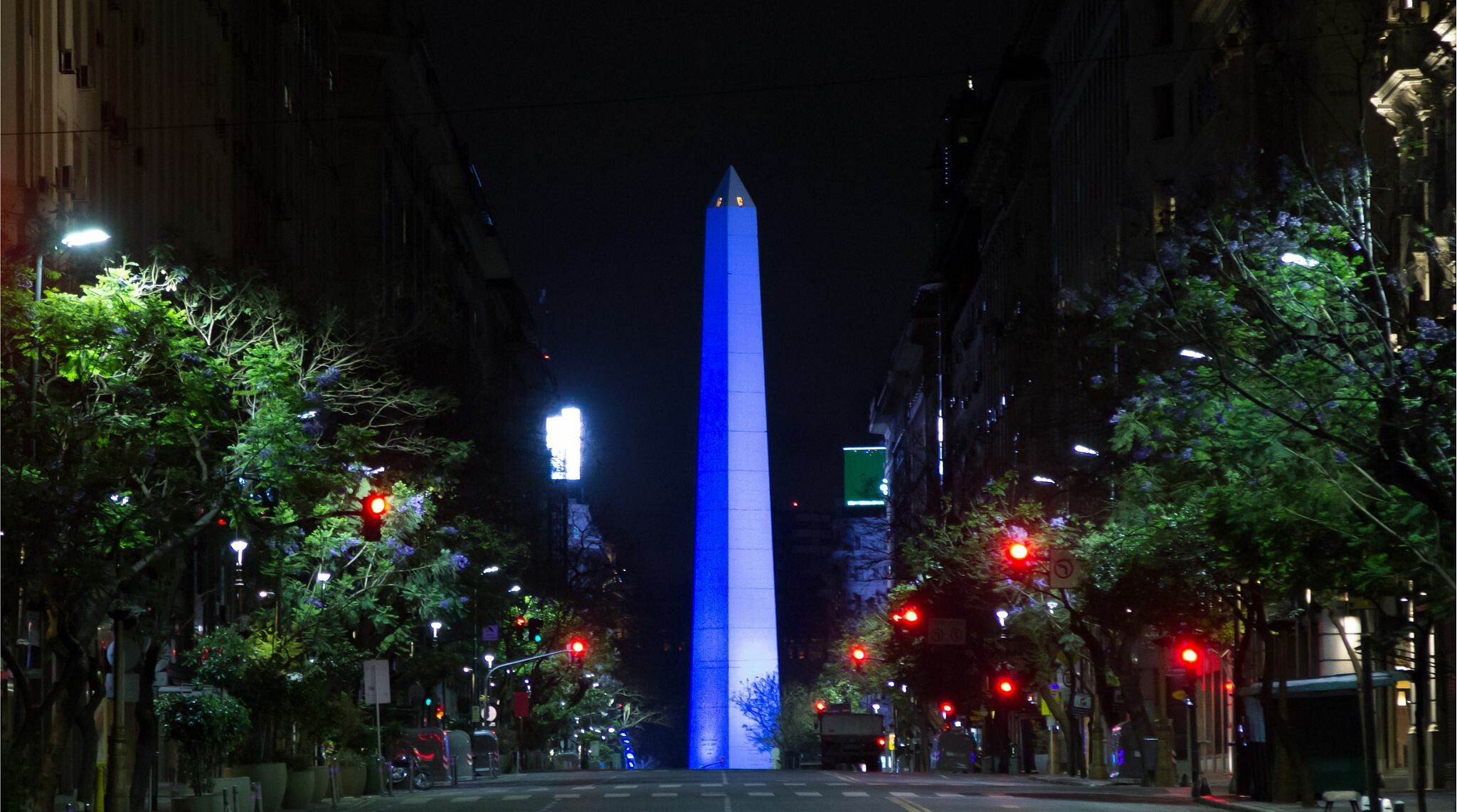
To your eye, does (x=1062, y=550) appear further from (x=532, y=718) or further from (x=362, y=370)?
(x=532, y=718)

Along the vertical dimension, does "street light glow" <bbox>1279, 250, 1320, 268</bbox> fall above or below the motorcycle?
above

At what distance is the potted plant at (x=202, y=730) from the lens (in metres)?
32.5

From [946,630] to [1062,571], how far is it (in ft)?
83.9

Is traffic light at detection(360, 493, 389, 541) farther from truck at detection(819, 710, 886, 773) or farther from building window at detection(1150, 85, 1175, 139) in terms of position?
truck at detection(819, 710, 886, 773)

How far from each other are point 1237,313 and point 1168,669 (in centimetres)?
4163

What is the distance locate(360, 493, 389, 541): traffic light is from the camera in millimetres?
28781

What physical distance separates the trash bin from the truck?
1658 inches

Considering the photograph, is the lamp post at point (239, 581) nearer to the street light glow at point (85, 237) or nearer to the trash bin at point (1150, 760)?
the trash bin at point (1150, 760)

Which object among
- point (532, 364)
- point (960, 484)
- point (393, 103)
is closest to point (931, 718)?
point (960, 484)

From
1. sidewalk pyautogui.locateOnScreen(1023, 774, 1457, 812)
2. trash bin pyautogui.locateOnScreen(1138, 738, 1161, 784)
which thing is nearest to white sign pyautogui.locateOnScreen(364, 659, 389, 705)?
sidewalk pyautogui.locateOnScreen(1023, 774, 1457, 812)

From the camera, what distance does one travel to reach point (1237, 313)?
28812 millimetres

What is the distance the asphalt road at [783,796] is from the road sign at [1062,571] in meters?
3.97

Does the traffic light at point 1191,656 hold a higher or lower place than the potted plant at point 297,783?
higher

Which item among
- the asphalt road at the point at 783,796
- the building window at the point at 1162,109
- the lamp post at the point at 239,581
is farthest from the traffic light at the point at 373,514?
the building window at the point at 1162,109
